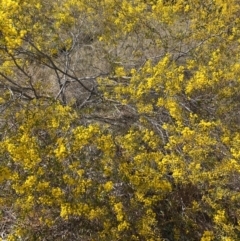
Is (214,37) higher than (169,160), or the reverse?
(214,37)

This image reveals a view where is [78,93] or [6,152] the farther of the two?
[78,93]

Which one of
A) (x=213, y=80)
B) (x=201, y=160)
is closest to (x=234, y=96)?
(x=213, y=80)

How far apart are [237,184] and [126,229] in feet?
4.47

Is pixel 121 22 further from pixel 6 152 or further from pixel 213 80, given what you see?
pixel 6 152

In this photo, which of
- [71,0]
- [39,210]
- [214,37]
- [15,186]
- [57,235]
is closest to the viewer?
[15,186]

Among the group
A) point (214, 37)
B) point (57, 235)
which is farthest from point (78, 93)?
point (57, 235)

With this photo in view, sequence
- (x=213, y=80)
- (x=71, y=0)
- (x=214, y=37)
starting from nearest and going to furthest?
1. (x=213, y=80)
2. (x=214, y=37)
3. (x=71, y=0)

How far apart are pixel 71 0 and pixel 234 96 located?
336 centimetres

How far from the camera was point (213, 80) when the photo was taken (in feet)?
19.4

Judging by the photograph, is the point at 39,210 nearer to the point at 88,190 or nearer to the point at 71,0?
the point at 88,190

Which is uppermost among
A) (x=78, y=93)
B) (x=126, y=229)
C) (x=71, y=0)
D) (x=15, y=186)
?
(x=71, y=0)

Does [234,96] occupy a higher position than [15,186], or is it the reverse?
[234,96]

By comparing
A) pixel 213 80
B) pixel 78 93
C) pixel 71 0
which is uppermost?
pixel 71 0

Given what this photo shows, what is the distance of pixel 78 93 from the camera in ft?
24.9
